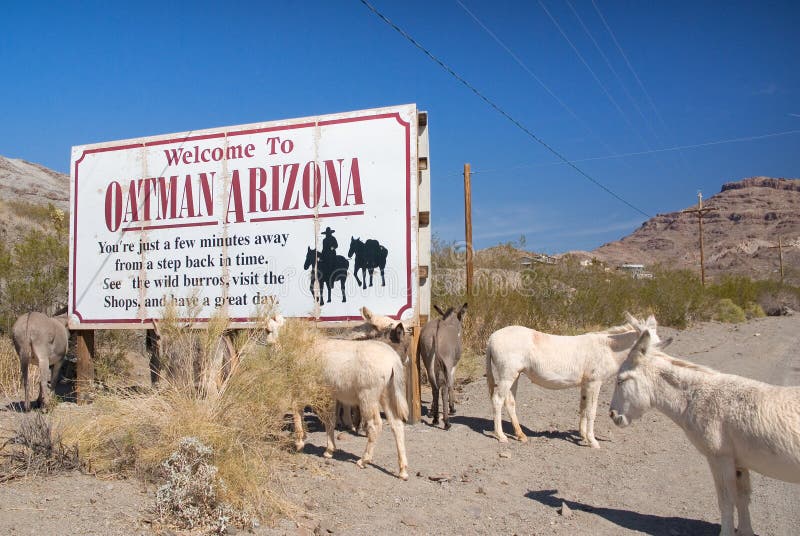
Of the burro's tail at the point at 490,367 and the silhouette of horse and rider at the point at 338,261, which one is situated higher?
the silhouette of horse and rider at the point at 338,261

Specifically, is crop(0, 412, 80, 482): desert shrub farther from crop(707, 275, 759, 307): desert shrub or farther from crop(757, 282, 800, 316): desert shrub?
crop(757, 282, 800, 316): desert shrub

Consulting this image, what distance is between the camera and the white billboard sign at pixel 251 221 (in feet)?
31.5

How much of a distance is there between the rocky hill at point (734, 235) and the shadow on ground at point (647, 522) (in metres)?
72.1

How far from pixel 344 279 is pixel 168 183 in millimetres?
3726

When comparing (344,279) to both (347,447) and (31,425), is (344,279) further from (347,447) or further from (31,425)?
(31,425)

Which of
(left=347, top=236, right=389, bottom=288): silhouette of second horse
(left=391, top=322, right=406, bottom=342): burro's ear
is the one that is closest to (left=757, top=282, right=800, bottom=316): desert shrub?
(left=347, top=236, right=389, bottom=288): silhouette of second horse

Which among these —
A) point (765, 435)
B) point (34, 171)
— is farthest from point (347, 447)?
point (34, 171)

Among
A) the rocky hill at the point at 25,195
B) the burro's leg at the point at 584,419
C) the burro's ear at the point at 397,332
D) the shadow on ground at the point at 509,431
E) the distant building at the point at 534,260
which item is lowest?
the shadow on ground at the point at 509,431

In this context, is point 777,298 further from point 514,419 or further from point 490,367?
point 514,419

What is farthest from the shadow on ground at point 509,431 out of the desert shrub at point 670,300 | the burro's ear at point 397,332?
the desert shrub at point 670,300

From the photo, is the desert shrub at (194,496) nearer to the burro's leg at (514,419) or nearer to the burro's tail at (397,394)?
the burro's tail at (397,394)

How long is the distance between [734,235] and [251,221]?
358 ft

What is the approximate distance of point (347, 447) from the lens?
838cm

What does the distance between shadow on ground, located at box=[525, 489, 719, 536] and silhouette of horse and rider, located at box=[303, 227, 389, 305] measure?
14.3 ft
